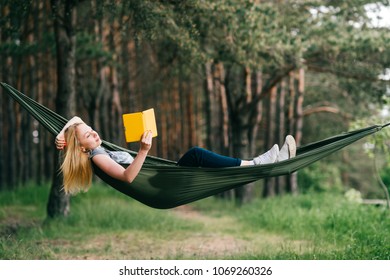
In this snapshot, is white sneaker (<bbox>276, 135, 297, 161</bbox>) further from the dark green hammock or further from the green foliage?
the green foliage

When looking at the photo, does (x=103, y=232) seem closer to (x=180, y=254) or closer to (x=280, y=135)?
(x=180, y=254)

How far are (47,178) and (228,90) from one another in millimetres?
4743

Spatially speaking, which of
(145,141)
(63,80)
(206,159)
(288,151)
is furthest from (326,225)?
(63,80)

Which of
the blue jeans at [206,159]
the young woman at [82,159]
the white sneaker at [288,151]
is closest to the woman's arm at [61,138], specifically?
the young woman at [82,159]

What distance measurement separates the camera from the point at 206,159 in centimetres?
382

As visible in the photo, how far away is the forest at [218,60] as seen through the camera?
21.3 feet

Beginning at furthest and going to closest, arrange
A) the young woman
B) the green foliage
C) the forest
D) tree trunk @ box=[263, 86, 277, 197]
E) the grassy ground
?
tree trunk @ box=[263, 86, 277, 197] < the forest < the grassy ground < the green foliage < the young woman

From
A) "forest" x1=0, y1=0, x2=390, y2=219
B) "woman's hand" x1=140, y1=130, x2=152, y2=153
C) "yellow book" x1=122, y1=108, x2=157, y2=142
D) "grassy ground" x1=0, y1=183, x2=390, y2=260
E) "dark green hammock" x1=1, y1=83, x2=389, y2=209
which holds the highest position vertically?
"forest" x1=0, y1=0, x2=390, y2=219

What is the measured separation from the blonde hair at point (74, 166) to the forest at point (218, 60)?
106 inches

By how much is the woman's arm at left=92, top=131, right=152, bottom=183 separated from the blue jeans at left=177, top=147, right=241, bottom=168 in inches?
17.6

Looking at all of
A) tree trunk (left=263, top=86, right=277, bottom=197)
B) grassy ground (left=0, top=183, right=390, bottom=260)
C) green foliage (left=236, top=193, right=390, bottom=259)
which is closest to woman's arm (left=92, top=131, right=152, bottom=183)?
grassy ground (left=0, top=183, right=390, bottom=260)

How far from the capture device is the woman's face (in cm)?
361

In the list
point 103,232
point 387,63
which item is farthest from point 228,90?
point 103,232

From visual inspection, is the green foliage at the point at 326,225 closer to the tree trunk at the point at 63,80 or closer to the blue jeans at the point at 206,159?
the blue jeans at the point at 206,159
